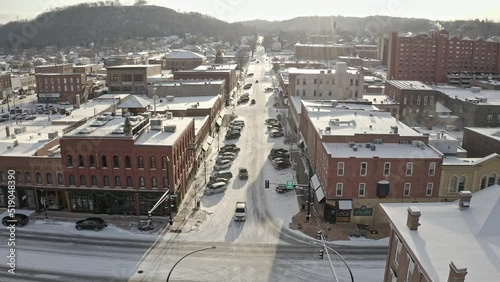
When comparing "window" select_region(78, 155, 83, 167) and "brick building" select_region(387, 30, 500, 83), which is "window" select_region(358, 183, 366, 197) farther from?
"brick building" select_region(387, 30, 500, 83)

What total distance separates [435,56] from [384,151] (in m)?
92.8

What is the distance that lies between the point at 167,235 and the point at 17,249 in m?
14.2

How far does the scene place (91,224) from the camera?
41.0 meters

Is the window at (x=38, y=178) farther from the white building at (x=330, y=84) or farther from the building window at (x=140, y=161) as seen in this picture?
the white building at (x=330, y=84)

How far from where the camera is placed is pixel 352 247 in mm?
37688

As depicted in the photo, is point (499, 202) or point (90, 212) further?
point (90, 212)

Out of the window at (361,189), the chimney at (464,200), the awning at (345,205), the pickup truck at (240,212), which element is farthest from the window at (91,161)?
the chimney at (464,200)

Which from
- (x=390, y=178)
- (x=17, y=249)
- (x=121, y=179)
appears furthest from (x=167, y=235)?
(x=390, y=178)

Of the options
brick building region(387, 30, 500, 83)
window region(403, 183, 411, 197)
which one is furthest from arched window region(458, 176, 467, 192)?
brick building region(387, 30, 500, 83)

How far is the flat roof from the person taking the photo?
4184 cm

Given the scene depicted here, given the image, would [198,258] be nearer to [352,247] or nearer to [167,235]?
[167,235]

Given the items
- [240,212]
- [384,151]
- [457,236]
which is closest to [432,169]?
[384,151]

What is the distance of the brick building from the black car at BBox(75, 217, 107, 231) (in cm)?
10820

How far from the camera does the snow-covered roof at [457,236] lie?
20544 mm
